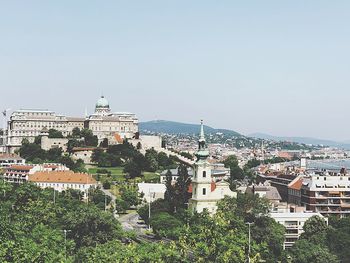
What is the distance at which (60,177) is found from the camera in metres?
105

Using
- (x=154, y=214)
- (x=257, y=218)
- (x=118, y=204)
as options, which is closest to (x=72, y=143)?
(x=118, y=204)

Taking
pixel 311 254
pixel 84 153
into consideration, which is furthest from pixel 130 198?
pixel 311 254

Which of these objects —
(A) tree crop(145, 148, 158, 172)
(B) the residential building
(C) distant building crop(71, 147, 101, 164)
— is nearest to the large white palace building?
(C) distant building crop(71, 147, 101, 164)

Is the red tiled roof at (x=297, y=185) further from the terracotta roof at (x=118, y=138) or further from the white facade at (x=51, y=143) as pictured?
the white facade at (x=51, y=143)

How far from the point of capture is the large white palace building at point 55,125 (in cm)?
15575

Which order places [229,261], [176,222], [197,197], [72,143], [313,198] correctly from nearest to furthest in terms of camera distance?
[229,261], [176,222], [197,197], [313,198], [72,143]

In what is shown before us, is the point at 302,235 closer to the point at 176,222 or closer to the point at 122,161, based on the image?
the point at 176,222

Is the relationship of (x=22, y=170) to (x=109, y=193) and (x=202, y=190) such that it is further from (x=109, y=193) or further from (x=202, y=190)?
(x=202, y=190)

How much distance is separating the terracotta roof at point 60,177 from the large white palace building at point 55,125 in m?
44.1

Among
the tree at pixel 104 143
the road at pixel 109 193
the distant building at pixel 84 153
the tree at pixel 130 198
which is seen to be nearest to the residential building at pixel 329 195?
the tree at pixel 130 198

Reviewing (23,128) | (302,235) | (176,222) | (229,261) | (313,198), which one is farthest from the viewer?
(23,128)

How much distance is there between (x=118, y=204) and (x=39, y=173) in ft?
70.5

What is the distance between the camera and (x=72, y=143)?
140 m

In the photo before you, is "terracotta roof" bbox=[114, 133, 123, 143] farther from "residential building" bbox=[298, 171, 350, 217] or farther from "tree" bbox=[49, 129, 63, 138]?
"residential building" bbox=[298, 171, 350, 217]
